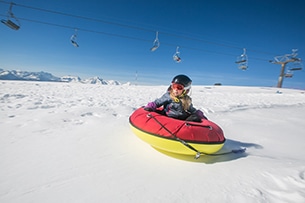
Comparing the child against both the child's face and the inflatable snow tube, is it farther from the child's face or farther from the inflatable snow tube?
the inflatable snow tube

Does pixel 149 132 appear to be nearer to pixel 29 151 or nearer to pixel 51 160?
pixel 51 160

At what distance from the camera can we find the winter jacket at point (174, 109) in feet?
8.59

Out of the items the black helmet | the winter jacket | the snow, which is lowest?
the snow

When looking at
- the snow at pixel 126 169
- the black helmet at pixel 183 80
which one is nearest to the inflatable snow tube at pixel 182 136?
the snow at pixel 126 169

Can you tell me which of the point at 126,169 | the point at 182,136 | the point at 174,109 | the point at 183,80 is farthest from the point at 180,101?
the point at 126,169

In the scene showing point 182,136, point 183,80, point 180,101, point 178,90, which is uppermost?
point 183,80

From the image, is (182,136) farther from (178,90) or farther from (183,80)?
(183,80)

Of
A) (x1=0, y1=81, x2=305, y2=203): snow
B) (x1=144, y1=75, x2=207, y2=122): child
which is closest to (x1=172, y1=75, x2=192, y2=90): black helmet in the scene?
(x1=144, y1=75, x2=207, y2=122): child

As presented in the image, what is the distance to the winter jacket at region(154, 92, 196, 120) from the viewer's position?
262 centimetres

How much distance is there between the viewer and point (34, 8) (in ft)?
23.9

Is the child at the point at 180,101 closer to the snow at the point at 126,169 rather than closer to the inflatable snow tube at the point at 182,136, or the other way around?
the inflatable snow tube at the point at 182,136

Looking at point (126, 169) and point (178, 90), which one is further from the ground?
point (178, 90)

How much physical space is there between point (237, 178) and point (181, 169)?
0.57m

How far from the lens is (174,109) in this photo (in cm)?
269
